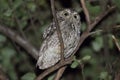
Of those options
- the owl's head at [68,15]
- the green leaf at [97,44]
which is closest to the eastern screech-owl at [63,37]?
the owl's head at [68,15]

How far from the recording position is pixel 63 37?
141 inches

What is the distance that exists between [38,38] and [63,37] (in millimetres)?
807

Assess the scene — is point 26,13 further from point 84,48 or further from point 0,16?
point 84,48

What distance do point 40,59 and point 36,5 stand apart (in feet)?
2.87

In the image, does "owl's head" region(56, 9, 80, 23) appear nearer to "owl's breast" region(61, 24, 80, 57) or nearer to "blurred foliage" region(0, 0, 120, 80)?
"owl's breast" region(61, 24, 80, 57)

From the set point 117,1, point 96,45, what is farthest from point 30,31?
point 117,1

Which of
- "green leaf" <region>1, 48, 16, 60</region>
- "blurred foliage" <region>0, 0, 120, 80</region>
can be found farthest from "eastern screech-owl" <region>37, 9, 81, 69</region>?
"green leaf" <region>1, 48, 16, 60</region>

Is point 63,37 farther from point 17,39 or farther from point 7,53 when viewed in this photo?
point 7,53

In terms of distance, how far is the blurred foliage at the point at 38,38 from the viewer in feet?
13.4

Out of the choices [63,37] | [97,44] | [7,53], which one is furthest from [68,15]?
[7,53]

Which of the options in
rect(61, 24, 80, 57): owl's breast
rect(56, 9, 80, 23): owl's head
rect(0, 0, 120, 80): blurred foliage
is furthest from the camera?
rect(0, 0, 120, 80): blurred foliage

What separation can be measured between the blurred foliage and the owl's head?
205mm

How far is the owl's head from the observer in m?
3.68

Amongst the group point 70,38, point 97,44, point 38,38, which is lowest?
point 97,44
